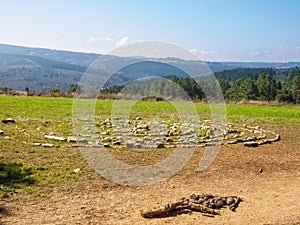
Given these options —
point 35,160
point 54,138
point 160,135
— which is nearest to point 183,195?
point 35,160

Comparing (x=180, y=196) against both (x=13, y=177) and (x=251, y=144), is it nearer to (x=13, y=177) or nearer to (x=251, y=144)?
(x=13, y=177)

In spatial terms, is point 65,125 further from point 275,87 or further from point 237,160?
point 275,87

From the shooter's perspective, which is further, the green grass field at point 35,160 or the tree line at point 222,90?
the tree line at point 222,90

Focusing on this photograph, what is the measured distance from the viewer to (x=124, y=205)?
7.88 m

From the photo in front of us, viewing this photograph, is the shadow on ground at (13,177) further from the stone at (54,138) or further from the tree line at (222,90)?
the tree line at (222,90)

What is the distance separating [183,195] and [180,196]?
0.09 metres

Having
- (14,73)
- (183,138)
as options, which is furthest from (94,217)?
(14,73)

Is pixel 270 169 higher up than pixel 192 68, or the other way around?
pixel 192 68

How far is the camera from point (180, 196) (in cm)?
852

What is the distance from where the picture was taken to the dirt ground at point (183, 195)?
7109 mm

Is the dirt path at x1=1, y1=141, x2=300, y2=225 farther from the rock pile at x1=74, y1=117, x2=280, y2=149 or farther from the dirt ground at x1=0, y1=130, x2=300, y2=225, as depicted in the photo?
the rock pile at x1=74, y1=117, x2=280, y2=149

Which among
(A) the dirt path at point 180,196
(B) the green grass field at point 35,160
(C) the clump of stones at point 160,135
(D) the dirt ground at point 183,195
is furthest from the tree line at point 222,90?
(A) the dirt path at point 180,196

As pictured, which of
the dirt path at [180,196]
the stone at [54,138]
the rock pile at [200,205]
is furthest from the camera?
the stone at [54,138]

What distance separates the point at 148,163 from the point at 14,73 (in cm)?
17830
